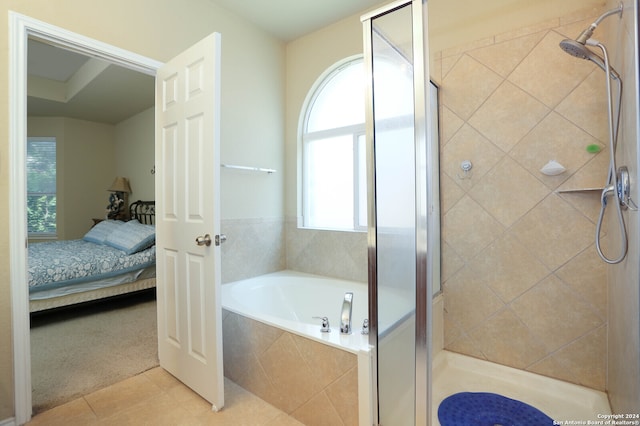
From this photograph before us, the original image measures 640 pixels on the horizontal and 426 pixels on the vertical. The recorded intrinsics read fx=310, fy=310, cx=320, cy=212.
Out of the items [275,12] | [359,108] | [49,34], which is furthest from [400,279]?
[275,12]

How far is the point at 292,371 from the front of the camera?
164cm

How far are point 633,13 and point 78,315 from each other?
14.7 feet

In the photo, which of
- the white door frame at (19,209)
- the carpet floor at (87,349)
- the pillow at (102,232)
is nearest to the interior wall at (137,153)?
the pillow at (102,232)

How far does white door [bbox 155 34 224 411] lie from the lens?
1.69 metres

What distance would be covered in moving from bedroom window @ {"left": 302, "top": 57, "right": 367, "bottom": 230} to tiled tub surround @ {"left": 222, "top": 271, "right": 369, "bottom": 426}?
105cm

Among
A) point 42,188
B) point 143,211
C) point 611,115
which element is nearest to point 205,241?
point 611,115

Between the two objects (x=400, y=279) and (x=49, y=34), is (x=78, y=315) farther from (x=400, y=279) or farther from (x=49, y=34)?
(x=400, y=279)

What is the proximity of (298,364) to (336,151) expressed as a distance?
1875 mm

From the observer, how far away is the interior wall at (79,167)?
5223mm

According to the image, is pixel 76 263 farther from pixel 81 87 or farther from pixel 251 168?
pixel 81 87

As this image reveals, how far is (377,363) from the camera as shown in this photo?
136 cm

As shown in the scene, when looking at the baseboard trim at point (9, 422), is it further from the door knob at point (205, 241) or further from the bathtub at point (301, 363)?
the door knob at point (205, 241)

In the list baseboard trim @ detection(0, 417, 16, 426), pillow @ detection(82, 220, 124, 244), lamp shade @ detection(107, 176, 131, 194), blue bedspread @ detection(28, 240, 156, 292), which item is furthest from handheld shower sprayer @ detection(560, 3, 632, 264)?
lamp shade @ detection(107, 176, 131, 194)

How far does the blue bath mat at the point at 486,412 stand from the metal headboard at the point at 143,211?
14.4 feet
